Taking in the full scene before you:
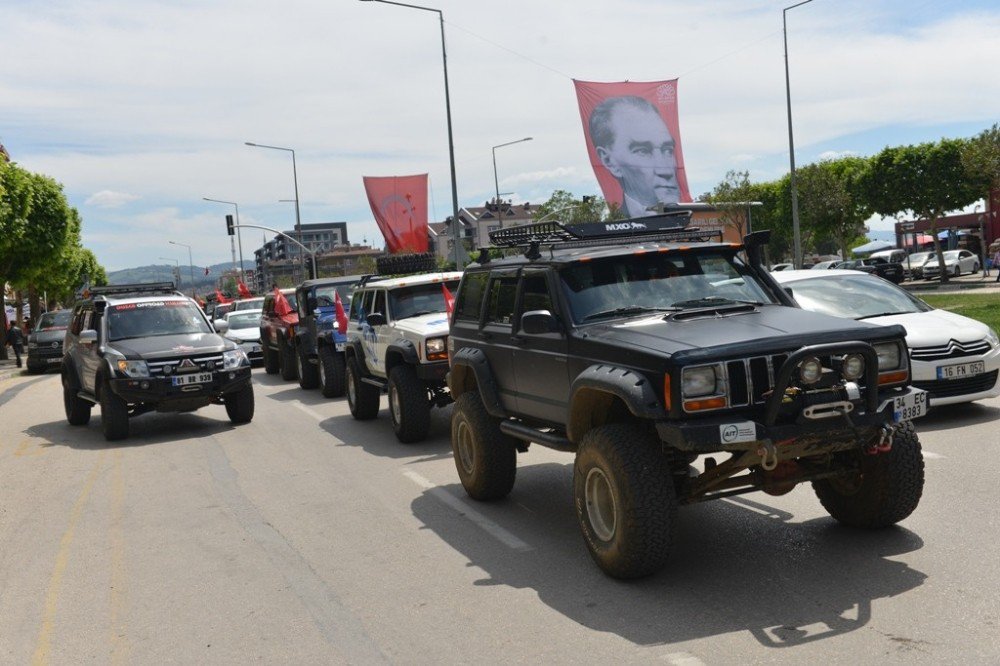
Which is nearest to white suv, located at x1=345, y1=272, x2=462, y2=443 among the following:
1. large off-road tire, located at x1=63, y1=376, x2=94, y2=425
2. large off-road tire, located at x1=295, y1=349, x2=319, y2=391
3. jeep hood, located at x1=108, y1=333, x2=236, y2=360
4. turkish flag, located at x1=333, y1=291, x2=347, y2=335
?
turkish flag, located at x1=333, y1=291, x2=347, y2=335

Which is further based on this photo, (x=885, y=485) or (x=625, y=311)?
(x=625, y=311)

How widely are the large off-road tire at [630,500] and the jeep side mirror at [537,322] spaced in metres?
0.88

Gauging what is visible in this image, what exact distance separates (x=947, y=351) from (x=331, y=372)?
9901 mm

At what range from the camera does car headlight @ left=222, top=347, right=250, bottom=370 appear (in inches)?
533

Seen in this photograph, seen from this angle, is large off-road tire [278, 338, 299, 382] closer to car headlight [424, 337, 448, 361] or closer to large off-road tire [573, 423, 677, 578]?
car headlight [424, 337, 448, 361]

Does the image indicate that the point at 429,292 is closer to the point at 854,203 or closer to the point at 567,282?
the point at 567,282

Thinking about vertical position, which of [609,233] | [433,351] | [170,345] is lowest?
[433,351]

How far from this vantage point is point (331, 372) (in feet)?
54.7

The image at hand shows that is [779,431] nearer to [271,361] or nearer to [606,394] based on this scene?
[606,394]

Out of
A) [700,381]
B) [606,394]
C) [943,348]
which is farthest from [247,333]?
[700,381]

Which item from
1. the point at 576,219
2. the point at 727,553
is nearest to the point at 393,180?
the point at 576,219

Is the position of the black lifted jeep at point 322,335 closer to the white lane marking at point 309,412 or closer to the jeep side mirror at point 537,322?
the white lane marking at point 309,412

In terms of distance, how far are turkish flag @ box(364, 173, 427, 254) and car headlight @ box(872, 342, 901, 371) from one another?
43.4 meters

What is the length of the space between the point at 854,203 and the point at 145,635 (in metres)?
52.0
